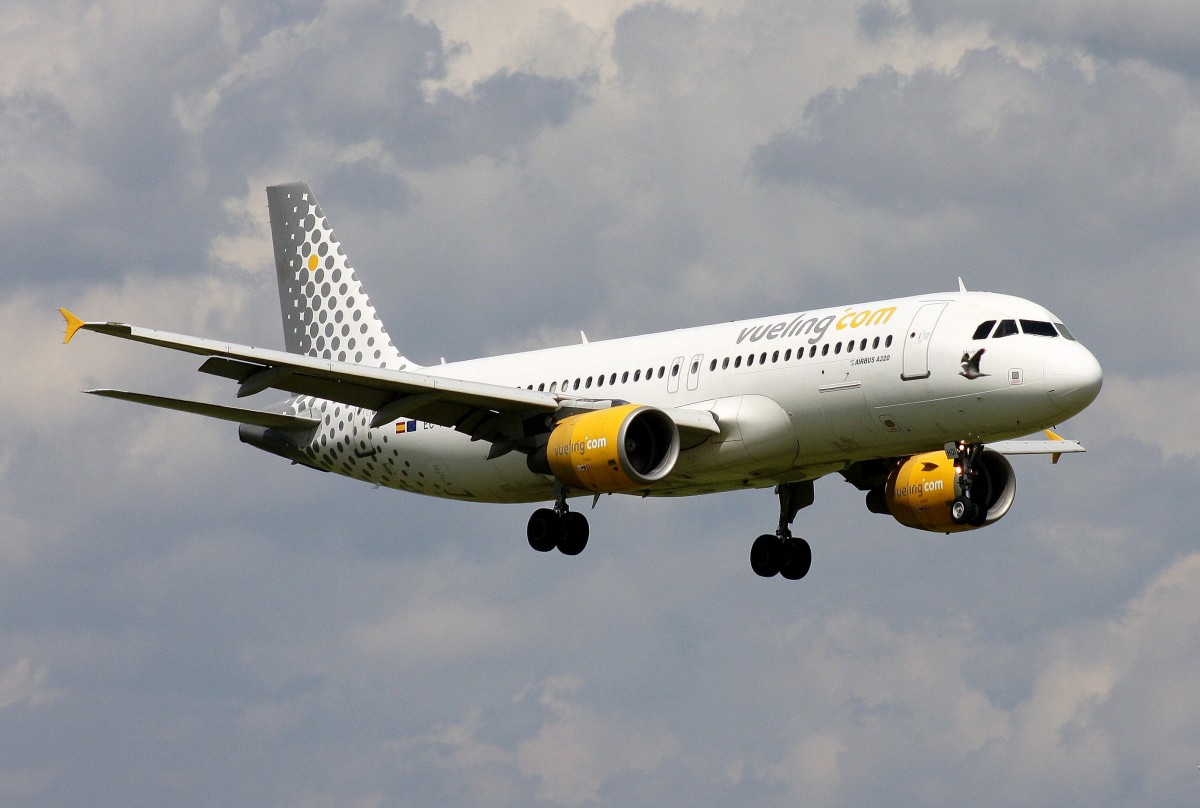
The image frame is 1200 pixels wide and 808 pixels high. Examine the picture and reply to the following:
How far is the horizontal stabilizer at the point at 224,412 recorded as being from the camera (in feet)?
166

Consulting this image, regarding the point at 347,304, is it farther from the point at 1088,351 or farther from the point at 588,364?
the point at 1088,351

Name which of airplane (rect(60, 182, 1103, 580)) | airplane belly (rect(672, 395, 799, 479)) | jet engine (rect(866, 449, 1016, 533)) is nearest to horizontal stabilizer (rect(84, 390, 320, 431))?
airplane (rect(60, 182, 1103, 580))

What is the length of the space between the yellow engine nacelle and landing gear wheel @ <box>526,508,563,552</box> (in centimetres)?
310

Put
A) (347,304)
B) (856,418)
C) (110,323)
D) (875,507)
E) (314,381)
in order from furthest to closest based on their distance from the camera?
(347,304) → (875,507) → (314,381) → (856,418) → (110,323)

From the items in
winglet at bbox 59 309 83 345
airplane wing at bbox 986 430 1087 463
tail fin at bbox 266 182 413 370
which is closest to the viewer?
winglet at bbox 59 309 83 345

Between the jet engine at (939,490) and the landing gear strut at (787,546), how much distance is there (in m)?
2.63

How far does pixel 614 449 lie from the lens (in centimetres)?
4794

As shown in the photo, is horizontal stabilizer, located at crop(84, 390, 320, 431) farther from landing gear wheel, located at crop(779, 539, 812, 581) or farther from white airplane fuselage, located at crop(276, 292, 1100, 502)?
landing gear wheel, located at crop(779, 539, 812, 581)

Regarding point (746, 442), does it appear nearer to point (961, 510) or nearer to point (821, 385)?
point (821, 385)

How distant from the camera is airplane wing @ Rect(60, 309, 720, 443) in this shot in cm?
4691

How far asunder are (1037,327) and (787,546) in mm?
12007

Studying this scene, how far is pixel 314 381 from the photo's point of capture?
51.2 m

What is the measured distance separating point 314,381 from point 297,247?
15.0m

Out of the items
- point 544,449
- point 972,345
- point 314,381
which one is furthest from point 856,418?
point 314,381
